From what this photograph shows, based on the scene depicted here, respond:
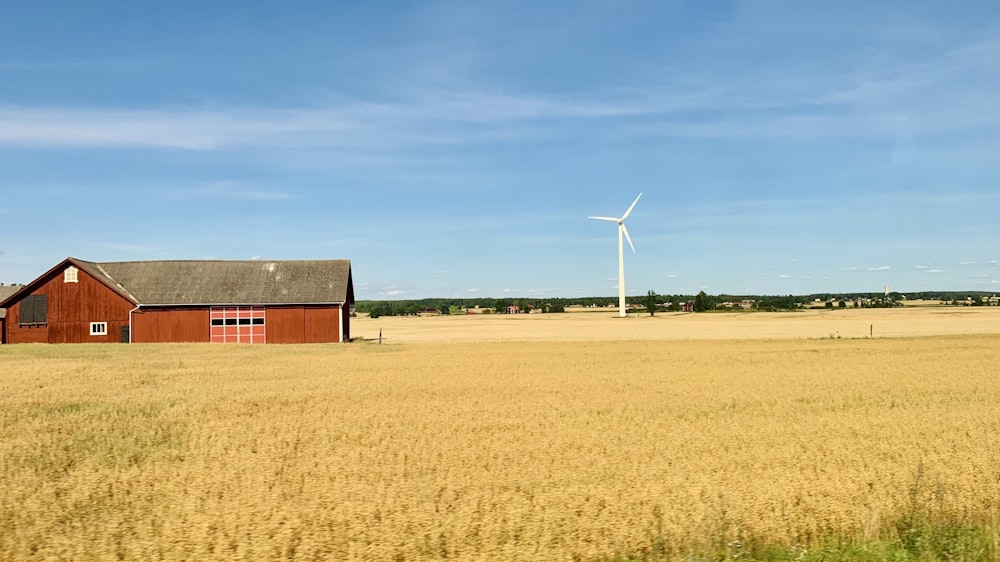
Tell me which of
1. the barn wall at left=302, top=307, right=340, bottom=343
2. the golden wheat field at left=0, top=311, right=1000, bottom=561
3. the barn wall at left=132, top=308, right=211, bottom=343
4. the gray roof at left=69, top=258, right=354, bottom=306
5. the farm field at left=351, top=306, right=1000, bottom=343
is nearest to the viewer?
the golden wheat field at left=0, top=311, right=1000, bottom=561

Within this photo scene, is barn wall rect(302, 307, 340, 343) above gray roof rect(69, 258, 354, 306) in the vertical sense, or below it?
below

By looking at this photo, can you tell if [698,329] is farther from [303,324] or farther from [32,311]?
[32,311]

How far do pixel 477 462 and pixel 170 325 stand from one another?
52.9m

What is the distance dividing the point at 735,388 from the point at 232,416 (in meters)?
17.9

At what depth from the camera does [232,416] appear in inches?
891

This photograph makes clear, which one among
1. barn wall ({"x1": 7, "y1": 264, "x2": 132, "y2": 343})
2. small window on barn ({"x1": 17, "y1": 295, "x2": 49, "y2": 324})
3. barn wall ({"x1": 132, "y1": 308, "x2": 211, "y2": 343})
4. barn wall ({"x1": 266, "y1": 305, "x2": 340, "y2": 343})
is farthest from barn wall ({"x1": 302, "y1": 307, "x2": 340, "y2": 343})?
small window on barn ({"x1": 17, "y1": 295, "x2": 49, "y2": 324})

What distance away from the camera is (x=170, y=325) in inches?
2432

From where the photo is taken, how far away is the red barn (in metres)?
60.7

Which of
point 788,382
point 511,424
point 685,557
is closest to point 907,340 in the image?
point 788,382

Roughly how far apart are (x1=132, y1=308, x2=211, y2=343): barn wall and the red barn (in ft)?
0.24

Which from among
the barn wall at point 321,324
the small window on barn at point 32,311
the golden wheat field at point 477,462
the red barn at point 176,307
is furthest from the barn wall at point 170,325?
the golden wheat field at point 477,462

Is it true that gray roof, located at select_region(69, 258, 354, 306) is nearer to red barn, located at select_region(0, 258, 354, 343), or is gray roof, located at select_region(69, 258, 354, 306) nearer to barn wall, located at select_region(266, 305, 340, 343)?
red barn, located at select_region(0, 258, 354, 343)

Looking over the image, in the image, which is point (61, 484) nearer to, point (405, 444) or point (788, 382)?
point (405, 444)

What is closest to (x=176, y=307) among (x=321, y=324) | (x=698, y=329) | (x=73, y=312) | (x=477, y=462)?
(x=73, y=312)
